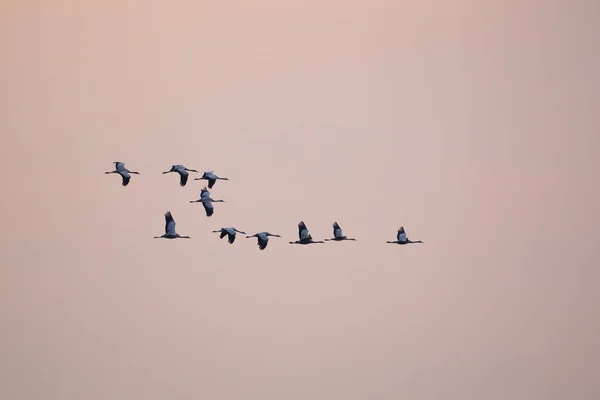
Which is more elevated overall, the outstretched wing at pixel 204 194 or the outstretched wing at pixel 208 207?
the outstretched wing at pixel 204 194

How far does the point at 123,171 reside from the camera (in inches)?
2547

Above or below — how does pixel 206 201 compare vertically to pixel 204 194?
below

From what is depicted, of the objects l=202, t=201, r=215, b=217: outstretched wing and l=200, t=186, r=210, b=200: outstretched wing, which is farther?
l=200, t=186, r=210, b=200: outstretched wing

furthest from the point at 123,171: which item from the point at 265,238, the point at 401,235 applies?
the point at 401,235

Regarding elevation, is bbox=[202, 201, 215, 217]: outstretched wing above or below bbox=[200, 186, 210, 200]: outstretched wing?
below

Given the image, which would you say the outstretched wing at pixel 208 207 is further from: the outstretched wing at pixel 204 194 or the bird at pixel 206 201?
the outstretched wing at pixel 204 194

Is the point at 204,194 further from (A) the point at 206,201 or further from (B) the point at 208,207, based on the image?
(B) the point at 208,207

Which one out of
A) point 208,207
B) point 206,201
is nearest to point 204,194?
point 206,201

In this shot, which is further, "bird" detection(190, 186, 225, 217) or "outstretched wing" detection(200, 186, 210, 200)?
"outstretched wing" detection(200, 186, 210, 200)

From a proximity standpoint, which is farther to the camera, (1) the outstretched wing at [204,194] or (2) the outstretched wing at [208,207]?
(1) the outstretched wing at [204,194]

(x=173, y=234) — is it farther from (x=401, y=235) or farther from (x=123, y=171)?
(x=401, y=235)

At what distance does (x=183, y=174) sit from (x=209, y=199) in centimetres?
167

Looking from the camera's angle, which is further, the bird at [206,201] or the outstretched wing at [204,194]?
the outstretched wing at [204,194]

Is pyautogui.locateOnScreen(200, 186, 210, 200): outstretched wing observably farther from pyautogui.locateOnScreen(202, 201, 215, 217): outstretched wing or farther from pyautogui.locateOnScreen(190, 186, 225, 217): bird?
pyautogui.locateOnScreen(202, 201, 215, 217): outstretched wing
